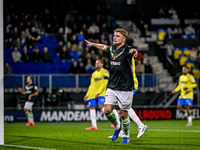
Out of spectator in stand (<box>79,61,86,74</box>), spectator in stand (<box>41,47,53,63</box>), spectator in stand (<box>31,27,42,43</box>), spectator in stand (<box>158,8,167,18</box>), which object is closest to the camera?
spectator in stand (<box>79,61,86,74</box>)

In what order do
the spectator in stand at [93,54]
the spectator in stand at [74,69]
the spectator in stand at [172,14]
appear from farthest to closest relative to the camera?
the spectator in stand at [172,14] < the spectator in stand at [93,54] < the spectator in stand at [74,69]

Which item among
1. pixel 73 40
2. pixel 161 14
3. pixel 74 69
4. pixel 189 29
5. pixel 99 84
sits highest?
pixel 161 14

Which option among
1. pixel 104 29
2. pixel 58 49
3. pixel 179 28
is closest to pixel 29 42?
pixel 58 49

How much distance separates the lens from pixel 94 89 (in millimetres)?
13781

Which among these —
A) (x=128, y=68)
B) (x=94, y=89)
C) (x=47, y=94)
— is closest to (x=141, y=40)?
(x=47, y=94)

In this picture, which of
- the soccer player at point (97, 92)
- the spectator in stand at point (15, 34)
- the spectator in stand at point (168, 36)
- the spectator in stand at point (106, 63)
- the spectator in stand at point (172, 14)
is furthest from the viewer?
the spectator in stand at point (172, 14)

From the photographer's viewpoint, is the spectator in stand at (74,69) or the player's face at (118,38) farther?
the spectator in stand at (74,69)

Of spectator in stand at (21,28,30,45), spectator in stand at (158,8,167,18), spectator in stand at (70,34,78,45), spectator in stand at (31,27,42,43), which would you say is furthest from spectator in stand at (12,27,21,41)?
spectator in stand at (158,8,167,18)

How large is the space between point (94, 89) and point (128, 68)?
5.69 metres

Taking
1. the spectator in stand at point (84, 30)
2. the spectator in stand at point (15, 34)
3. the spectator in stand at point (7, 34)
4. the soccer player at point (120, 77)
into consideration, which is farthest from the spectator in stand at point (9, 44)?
the soccer player at point (120, 77)

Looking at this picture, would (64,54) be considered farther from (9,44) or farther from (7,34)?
(7,34)

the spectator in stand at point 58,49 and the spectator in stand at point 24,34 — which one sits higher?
the spectator in stand at point 24,34

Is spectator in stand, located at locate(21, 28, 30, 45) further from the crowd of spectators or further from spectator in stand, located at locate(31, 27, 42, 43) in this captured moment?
spectator in stand, located at locate(31, 27, 42, 43)

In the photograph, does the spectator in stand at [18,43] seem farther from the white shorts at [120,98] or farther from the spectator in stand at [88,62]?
the white shorts at [120,98]
